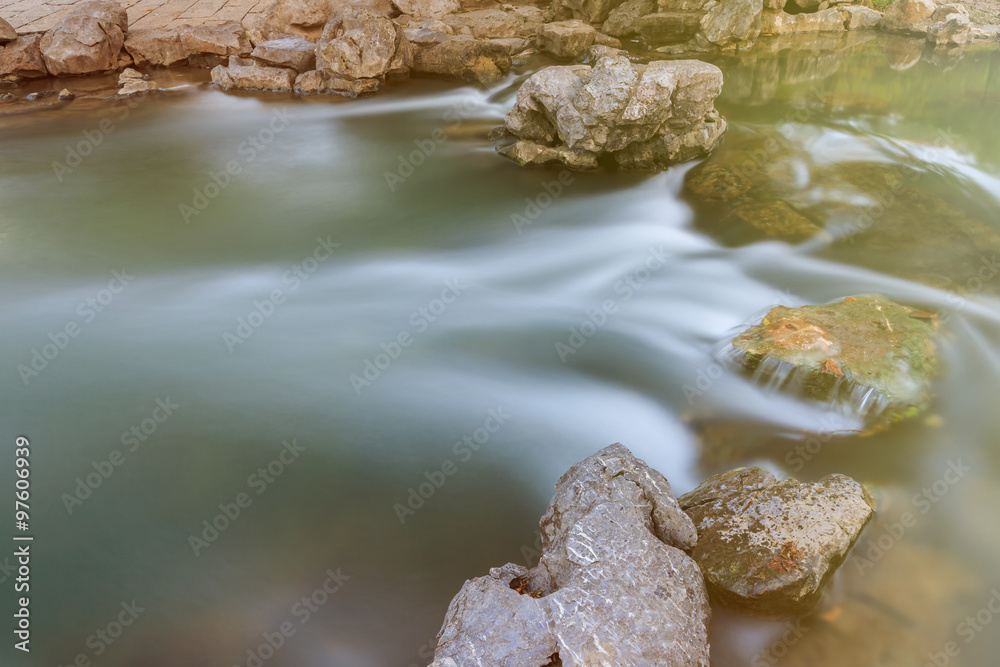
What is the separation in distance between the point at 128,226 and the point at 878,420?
279 inches

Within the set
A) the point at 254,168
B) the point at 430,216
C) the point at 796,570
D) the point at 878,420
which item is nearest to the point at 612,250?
the point at 430,216

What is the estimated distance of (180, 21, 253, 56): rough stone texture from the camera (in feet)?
35.9

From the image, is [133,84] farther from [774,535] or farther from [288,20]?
[774,535]

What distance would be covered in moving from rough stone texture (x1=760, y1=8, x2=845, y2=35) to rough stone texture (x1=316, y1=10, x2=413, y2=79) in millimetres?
7597

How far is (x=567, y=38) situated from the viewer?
10977 mm

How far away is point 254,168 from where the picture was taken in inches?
326

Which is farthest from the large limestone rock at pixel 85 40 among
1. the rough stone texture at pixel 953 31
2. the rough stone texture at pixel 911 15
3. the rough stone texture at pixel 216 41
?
the rough stone texture at pixel 953 31

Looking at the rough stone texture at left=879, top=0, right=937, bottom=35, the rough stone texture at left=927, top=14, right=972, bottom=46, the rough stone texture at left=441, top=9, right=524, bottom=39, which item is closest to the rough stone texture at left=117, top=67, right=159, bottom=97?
the rough stone texture at left=441, top=9, right=524, bottom=39

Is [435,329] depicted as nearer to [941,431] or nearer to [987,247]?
[941,431]

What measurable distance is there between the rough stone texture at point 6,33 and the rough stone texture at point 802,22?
1312cm

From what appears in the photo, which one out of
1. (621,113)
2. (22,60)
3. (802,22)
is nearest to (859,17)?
(802,22)

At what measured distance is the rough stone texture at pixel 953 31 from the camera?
42.7 feet

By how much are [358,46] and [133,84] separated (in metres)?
3.59

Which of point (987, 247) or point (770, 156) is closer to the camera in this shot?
point (987, 247)
